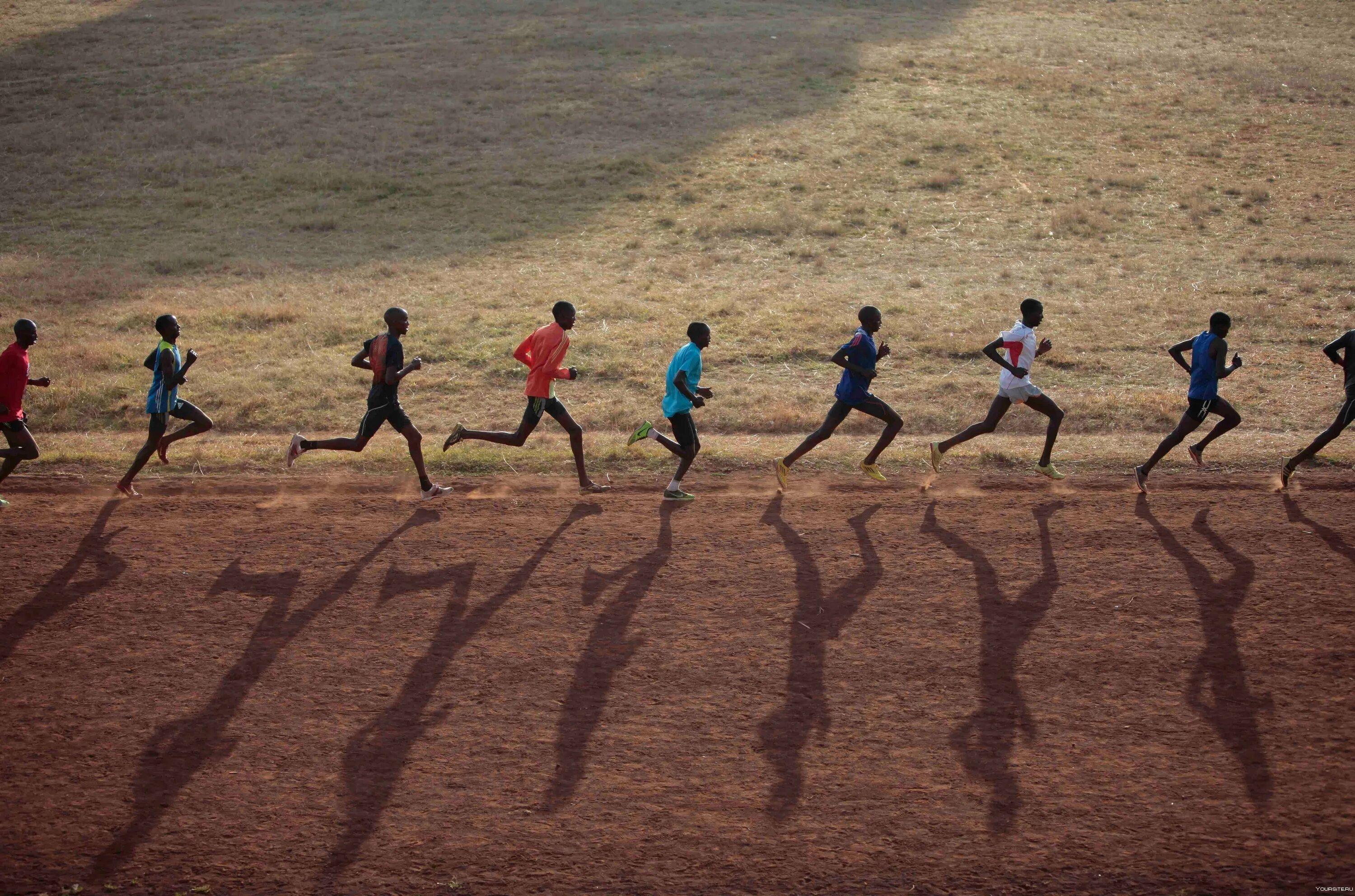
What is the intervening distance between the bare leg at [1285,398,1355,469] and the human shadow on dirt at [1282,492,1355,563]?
0.42 metres

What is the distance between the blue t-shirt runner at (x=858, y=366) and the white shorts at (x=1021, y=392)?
1.52 m

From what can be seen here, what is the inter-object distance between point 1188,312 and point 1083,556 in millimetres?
10775

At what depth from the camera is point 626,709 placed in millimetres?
8055

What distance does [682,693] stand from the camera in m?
8.28

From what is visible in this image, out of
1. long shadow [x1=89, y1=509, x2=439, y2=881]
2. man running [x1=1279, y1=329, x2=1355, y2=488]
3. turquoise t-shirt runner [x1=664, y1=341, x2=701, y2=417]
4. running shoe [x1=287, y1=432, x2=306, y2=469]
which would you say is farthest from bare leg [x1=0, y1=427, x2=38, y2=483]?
turquoise t-shirt runner [x1=664, y1=341, x2=701, y2=417]

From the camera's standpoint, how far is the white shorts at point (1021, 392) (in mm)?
11867

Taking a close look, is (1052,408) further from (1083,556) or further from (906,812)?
(906,812)

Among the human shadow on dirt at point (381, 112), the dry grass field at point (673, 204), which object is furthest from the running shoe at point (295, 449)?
the human shadow on dirt at point (381, 112)

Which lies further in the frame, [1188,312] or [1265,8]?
[1265,8]

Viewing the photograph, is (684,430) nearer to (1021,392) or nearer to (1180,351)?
(1021,392)

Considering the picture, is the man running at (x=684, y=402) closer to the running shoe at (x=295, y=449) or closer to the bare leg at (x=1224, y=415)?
the running shoe at (x=295, y=449)

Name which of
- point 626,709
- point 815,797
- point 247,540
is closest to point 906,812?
point 815,797

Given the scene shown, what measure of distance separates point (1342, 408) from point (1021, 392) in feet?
11.1

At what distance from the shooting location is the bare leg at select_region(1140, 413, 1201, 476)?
11.6 m
